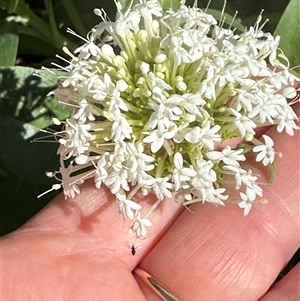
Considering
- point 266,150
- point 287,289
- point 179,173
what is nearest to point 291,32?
point 266,150

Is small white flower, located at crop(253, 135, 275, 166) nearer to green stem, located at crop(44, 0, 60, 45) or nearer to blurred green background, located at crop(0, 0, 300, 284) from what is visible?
blurred green background, located at crop(0, 0, 300, 284)

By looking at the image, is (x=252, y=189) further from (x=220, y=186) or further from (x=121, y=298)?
(x=121, y=298)

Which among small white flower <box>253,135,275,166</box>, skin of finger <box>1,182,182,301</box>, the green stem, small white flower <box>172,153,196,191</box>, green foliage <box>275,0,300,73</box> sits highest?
green foliage <box>275,0,300,73</box>

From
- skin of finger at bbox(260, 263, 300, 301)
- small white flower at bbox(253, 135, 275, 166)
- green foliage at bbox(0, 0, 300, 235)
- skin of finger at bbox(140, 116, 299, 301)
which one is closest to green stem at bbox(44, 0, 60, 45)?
green foliage at bbox(0, 0, 300, 235)

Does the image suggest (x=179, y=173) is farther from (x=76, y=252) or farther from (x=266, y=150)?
(x=76, y=252)

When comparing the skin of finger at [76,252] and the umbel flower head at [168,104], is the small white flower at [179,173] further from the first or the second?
the skin of finger at [76,252]

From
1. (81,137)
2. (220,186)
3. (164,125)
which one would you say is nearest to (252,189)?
(220,186)

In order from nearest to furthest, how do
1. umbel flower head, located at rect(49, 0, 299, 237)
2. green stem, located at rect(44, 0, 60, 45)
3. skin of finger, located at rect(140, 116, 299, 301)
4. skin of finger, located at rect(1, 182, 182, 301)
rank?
umbel flower head, located at rect(49, 0, 299, 237) < skin of finger, located at rect(1, 182, 182, 301) < skin of finger, located at rect(140, 116, 299, 301) < green stem, located at rect(44, 0, 60, 45)

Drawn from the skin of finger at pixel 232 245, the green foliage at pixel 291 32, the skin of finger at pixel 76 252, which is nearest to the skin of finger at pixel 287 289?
the skin of finger at pixel 232 245
